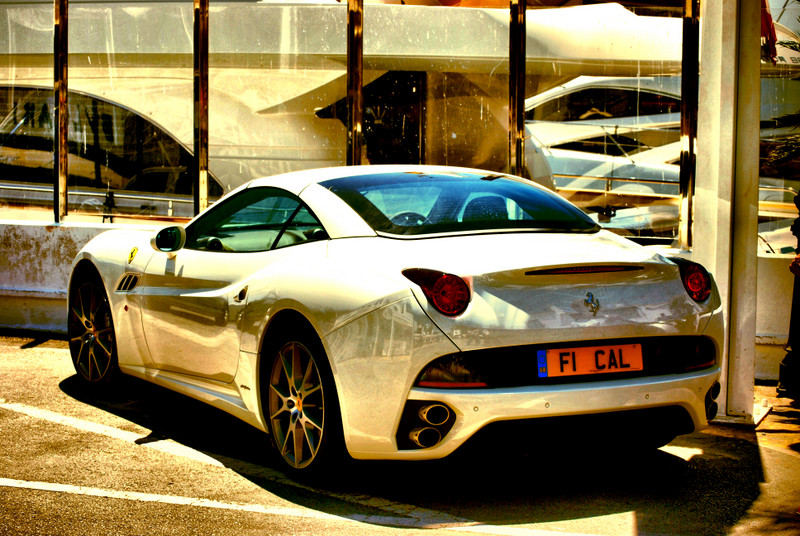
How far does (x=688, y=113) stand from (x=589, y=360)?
529cm

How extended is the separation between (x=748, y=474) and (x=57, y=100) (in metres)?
8.39

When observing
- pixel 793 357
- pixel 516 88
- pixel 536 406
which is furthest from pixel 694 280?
pixel 516 88

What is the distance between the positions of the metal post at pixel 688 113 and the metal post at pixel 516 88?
1.44m

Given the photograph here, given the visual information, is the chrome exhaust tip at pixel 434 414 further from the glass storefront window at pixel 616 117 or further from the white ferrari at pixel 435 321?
the glass storefront window at pixel 616 117

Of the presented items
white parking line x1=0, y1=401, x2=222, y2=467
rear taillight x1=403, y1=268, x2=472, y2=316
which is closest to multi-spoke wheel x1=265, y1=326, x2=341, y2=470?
white parking line x1=0, y1=401, x2=222, y2=467

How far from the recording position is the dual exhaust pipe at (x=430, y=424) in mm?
4070

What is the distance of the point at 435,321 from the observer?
4.02 meters

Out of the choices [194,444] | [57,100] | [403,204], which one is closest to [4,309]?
[57,100]

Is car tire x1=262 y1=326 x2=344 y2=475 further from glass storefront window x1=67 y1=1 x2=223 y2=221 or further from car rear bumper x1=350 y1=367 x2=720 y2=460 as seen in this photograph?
glass storefront window x1=67 y1=1 x2=223 y2=221

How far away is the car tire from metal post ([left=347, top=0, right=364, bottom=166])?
18.0ft

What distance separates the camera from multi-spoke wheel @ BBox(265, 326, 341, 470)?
4.39 metres

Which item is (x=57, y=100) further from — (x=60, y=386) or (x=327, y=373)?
(x=327, y=373)

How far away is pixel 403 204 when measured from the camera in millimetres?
4871

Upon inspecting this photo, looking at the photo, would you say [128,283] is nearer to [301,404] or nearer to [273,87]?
[301,404]
